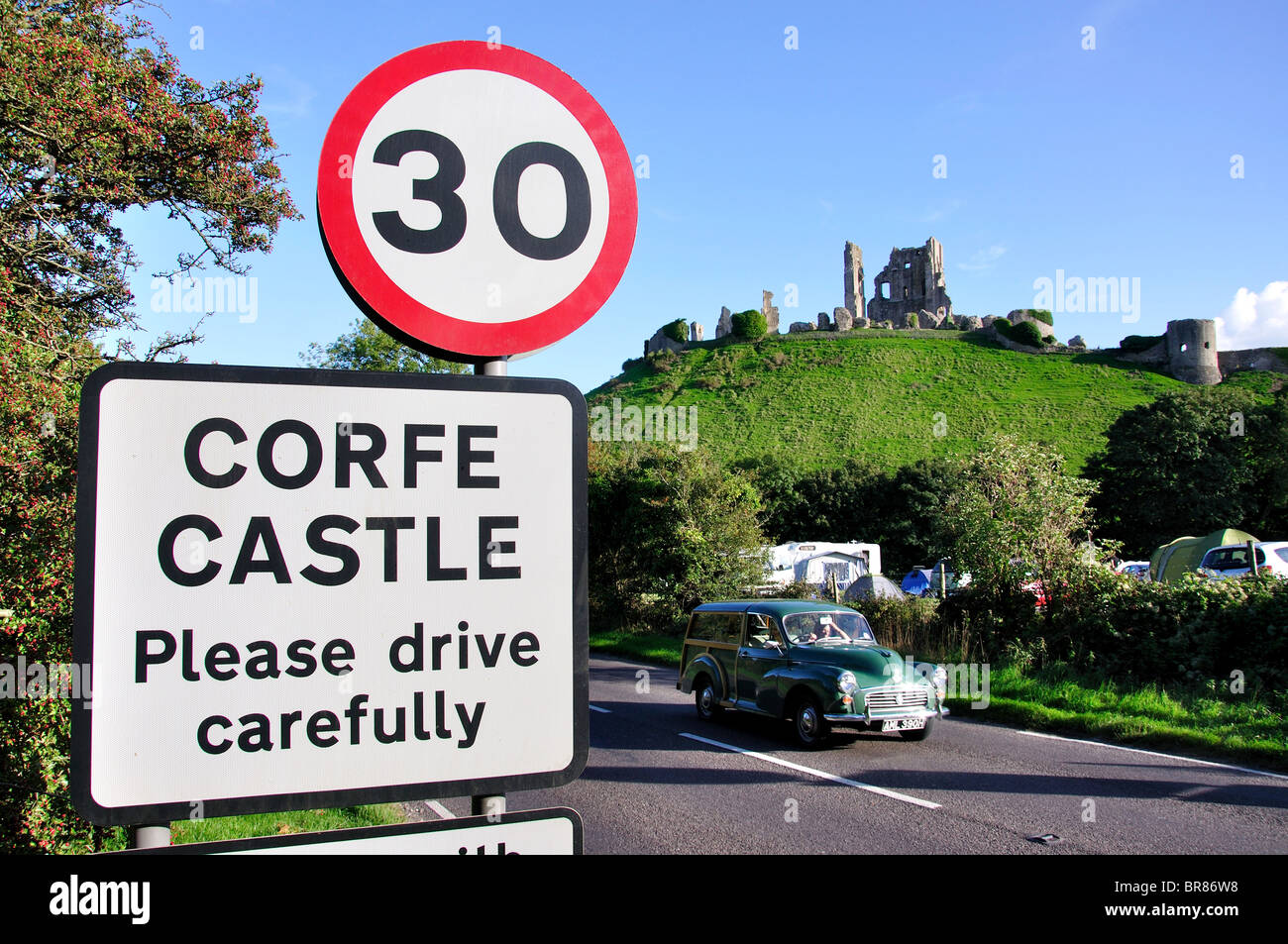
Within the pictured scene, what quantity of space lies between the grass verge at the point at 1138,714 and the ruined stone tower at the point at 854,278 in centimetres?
12639

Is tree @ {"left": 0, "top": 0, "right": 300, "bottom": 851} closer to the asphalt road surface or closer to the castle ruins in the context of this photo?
the asphalt road surface

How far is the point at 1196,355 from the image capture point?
268 ft

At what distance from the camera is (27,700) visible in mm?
4398

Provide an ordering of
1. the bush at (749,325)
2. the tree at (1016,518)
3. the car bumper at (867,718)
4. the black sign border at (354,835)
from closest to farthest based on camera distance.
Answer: the black sign border at (354,835) → the car bumper at (867,718) → the tree at (1016,518) → the bush at (749,325)

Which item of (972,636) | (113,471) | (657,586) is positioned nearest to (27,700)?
(113,471)

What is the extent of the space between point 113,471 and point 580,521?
76 cm

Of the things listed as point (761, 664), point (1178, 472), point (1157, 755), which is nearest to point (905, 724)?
point (761, 664)

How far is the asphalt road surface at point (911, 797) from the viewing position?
6645 mm

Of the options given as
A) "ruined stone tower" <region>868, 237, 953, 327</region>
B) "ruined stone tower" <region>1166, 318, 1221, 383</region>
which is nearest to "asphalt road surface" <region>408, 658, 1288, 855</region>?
"ruined stone tower" <region>1166, 318, 1221, 383</region>

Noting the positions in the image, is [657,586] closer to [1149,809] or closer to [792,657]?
[792,657]

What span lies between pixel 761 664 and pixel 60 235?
9.49 meters

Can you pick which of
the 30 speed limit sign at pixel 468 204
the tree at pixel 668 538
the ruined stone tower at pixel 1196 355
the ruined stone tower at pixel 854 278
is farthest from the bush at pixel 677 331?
the 30 speed limit sign at pixel 468 204

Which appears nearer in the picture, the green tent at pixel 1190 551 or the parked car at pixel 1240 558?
the parked car at pixel 1240 558

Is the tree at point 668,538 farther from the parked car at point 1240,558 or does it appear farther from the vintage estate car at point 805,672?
the parked car at point 1240,558
